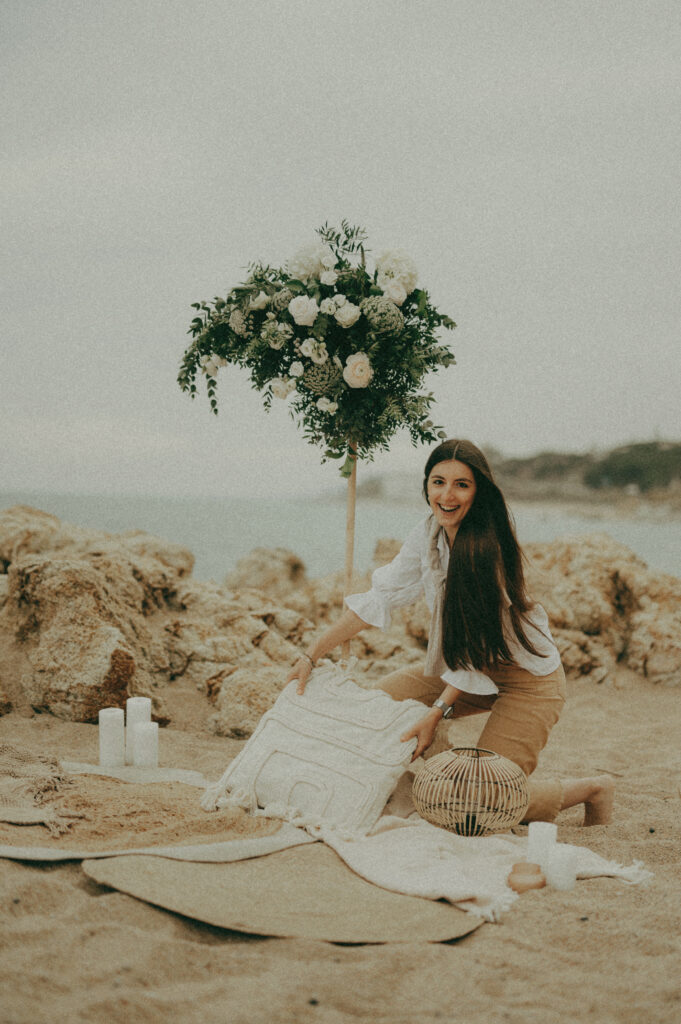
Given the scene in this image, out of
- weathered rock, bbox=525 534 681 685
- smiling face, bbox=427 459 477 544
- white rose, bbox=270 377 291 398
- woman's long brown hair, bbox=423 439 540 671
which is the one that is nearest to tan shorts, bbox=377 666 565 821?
woman's long brown hair, bbox=423 439 540 671

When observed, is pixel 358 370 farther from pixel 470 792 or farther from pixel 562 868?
pixel 562 868

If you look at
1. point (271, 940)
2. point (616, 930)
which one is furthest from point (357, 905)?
point (616, 930)

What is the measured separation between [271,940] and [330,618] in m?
4.95

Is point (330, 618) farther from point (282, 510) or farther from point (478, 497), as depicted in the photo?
point (282, 510)

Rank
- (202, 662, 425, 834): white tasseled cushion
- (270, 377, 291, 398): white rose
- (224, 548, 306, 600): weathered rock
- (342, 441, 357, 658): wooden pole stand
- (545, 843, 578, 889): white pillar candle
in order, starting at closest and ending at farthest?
1. (545, 843, 578, 889): white pillar candle
2. (202, 662, 425, 834): white tasseled cushion
3. (270, 377, 291, 398): white rose
4. (342, 441, 357, 658): wooden pole stand
5. (224, 548, 306, 600): weathered rock

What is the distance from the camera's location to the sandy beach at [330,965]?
6.41 ft

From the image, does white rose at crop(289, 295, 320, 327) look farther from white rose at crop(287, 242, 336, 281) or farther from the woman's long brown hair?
the woman's long brown hair

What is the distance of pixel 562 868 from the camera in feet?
9.07

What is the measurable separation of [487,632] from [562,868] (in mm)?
1011

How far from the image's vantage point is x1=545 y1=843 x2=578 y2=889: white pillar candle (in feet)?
9.07

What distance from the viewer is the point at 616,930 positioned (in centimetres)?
246

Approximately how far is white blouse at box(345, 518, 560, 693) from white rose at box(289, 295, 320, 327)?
1.22 metres

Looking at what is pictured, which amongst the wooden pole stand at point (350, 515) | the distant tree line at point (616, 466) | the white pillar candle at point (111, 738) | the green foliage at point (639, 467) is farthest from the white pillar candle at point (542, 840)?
the green foliage at point (639, 467)

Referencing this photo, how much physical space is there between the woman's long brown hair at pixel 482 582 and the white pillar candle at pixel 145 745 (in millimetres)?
1706
